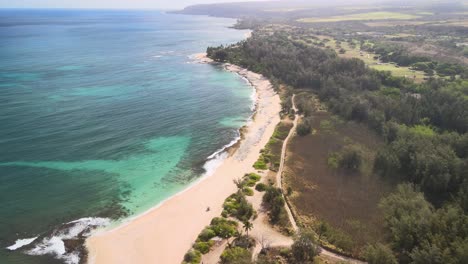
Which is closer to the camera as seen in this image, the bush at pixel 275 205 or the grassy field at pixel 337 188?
the grassy field at pixel 337 188

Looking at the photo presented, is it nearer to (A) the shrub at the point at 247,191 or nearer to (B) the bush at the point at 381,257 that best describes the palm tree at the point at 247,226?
(A) the shrub at the point at 247,191

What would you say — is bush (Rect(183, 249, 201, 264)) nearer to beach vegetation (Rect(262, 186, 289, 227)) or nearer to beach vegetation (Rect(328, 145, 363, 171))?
beach vegetation (Rect(262, 186, 289, 227))

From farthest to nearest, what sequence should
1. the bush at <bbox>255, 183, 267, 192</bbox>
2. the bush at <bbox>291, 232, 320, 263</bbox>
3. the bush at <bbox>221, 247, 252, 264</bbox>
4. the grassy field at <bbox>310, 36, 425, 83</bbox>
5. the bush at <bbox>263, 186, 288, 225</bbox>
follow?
1. the grassy field at <bbox>310, 36, 425, 83</bbox>
2. the bush at <bbox>255, 183, 267, 192</bbox>
3. the bush at <bbox>263, 186, 288, 225</bbox>
4. the bush at <bbox>291, 232, 320, 263</bbox>
5. the bush at <bbox>221, 247, 252, 264</bbox>

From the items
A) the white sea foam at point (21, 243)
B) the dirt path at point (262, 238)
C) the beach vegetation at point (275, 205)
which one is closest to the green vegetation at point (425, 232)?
the dirt path at point (262, 238)

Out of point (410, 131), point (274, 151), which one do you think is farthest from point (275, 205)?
point (410, 131)

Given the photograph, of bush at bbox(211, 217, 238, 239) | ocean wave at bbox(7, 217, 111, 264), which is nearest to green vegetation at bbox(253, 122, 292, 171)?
bush at bbox(211, 217, 238, 239)

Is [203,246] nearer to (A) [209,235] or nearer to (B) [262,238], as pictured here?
(A) [209,235]
